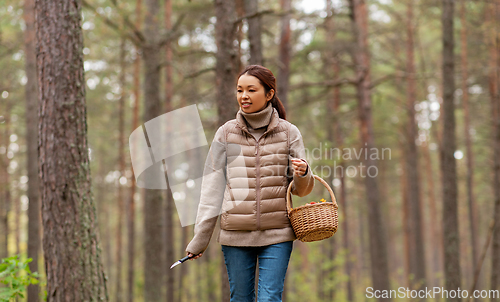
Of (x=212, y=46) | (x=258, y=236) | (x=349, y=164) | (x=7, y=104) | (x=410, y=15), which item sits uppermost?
(x=410, y=15)

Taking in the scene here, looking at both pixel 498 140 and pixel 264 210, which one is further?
pixel 498 140

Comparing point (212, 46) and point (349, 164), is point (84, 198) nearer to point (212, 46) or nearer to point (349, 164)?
point (212, 46)

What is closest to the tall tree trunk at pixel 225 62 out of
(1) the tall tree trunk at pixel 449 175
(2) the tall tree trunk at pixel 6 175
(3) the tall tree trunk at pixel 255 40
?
(3) the tall tree trunk at pixel 255 40

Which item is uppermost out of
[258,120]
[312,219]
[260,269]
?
[258,120]

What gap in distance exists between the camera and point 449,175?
8570 millimetres

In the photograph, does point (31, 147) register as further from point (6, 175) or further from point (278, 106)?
point (6, 175)

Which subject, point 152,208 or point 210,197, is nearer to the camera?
point 210,197

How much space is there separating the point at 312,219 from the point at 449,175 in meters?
6.81

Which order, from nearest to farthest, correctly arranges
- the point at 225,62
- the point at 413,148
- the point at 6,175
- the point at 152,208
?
1. the point at 225,62
2. the point at 152,208
3. the point at 6,175
4. the point at 413,148

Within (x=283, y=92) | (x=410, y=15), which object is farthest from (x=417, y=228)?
(x=283, y=92)

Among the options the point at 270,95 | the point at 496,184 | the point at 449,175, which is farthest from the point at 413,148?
the point at 270,95

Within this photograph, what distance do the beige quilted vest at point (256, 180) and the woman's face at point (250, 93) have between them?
0.13m

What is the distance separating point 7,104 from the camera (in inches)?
565

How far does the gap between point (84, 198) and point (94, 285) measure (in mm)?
895
